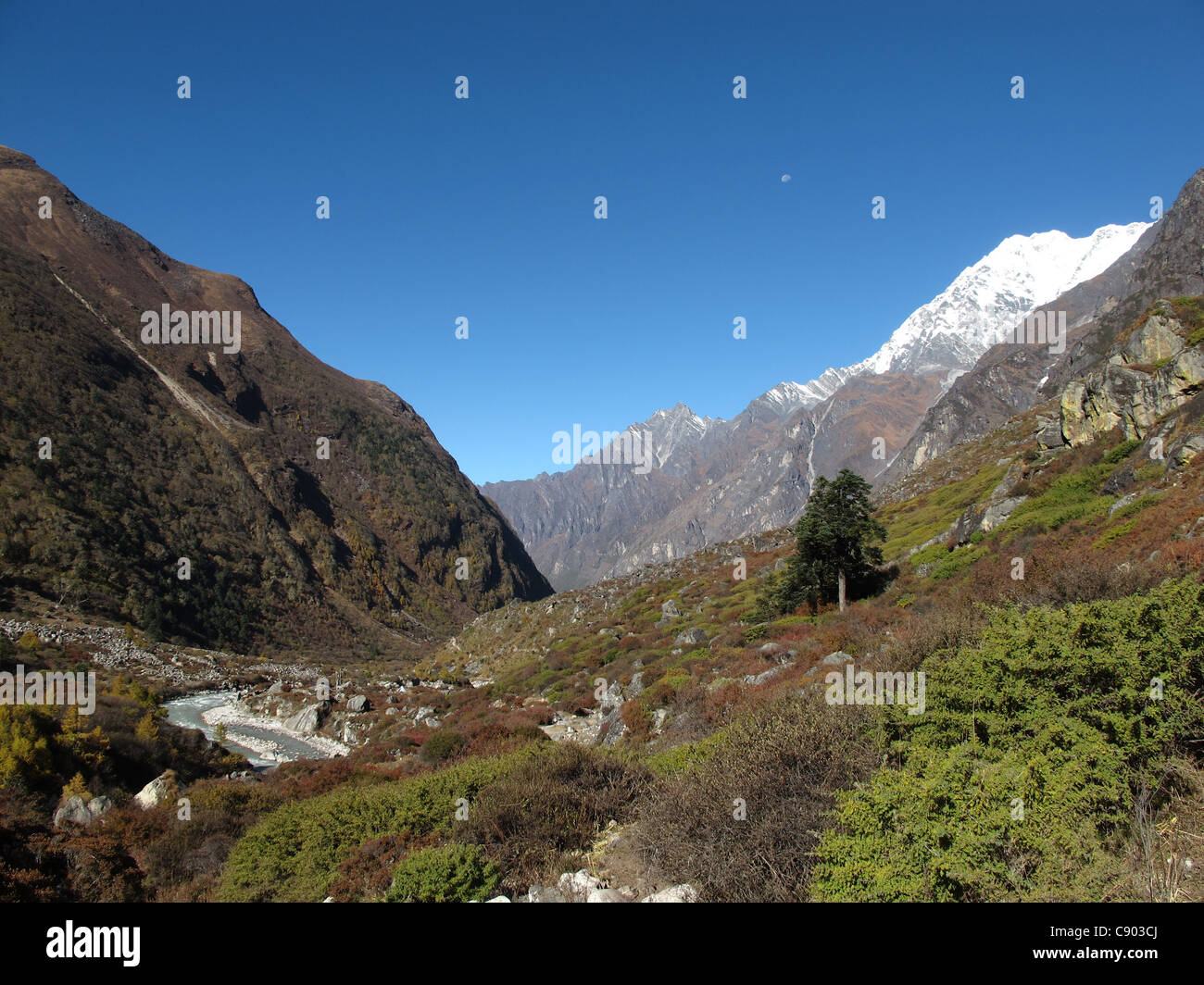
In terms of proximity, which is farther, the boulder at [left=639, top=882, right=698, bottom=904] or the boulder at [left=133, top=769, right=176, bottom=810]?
the boulder at [left=133, top=769, right=176, bottom=810]

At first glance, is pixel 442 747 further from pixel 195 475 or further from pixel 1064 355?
pixel 1064 355

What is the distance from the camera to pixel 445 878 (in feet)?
21.2

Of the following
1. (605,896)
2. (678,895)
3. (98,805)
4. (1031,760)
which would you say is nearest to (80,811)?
(98,805)

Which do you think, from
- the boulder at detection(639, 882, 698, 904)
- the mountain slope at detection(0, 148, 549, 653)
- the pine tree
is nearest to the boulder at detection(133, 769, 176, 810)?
the boulder at detection(639, 882, 698, 904)

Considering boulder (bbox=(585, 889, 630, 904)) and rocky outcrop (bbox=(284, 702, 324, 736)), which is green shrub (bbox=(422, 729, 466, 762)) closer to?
boulder (bbox=(585, 889, 630, 904))

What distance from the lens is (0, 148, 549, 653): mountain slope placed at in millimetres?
72812

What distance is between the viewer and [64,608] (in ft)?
189

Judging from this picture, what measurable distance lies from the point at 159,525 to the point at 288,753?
74769 mm

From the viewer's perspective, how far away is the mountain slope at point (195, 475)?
239 feet

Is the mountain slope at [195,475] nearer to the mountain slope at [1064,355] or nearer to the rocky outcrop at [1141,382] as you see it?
the rocky outcrop at [1141,382]

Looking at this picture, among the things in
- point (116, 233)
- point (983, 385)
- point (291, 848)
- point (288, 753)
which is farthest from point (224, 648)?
point (983, 385)

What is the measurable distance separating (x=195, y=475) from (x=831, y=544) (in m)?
108

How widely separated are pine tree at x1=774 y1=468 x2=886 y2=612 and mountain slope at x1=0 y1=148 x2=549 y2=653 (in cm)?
7203
